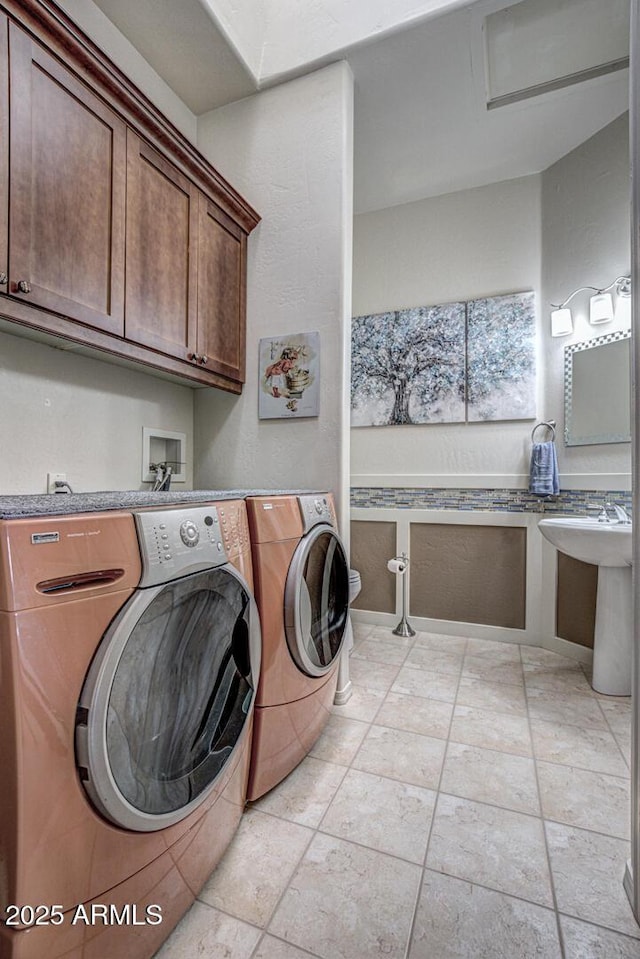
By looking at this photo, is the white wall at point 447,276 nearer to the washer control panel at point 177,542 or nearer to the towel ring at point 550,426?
the towel ring at point 550,426

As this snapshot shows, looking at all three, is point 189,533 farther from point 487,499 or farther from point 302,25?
point 302,25

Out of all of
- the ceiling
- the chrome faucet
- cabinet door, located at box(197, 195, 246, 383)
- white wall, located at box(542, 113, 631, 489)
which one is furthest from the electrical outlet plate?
white wall, located at box(542, 113, 631, 489)

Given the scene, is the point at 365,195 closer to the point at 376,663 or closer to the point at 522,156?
the point at 522,156

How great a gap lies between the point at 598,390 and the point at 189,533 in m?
2.36

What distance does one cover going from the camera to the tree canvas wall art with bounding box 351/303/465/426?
2816mm

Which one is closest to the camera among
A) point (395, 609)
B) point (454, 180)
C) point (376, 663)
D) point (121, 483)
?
point (121, 483)

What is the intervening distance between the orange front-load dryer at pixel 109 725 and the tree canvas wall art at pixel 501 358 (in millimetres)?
2218

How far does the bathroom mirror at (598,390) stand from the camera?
2254mm

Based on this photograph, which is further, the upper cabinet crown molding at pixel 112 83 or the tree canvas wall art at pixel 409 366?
the tree canvas wall art at pixel 409 366

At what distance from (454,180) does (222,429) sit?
85.1 inches

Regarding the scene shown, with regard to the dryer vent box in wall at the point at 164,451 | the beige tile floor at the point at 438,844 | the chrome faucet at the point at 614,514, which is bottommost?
the beige tile floor at the point at 438,844

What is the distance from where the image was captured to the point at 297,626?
137 cm

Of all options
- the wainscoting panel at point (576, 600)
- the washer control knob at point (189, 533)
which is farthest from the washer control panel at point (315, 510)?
the wainscoting panel at point (576, 600)

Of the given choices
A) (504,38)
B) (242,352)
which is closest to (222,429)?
(242,352)
